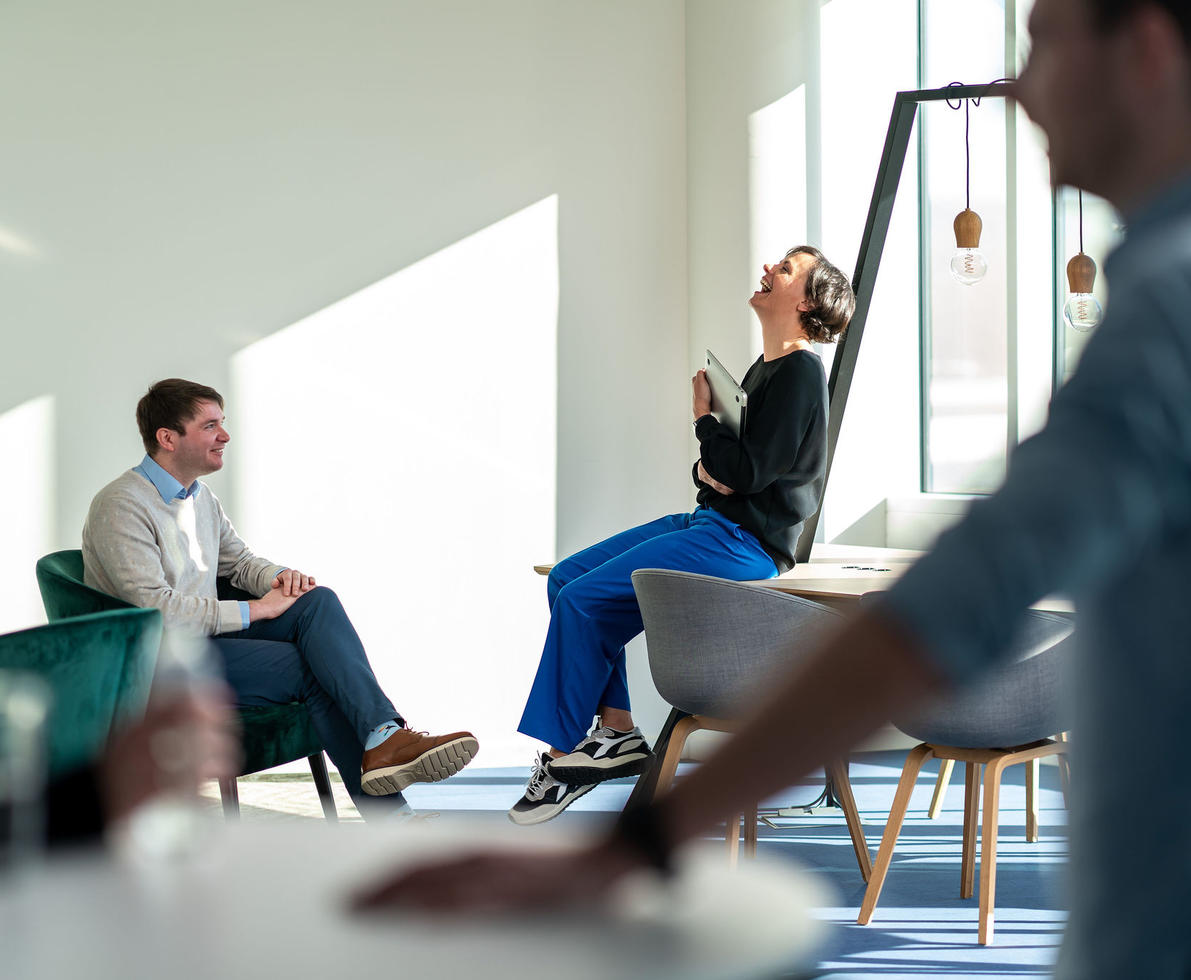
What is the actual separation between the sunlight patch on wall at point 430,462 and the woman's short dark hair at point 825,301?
1.60 m

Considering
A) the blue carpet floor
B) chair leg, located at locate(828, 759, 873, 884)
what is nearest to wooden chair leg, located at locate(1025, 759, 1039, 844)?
the blue carpet floor

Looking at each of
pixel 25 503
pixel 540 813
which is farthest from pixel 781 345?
pixel 25 503

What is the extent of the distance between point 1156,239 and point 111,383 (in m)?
4.39

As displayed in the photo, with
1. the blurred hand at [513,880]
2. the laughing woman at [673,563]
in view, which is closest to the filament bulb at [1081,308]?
the laughing woman at [673,563]

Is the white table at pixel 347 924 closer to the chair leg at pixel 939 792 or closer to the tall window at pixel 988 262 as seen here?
the chair leg at pixel 939 792

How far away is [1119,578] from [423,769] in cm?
295

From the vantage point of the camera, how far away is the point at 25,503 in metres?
4.38

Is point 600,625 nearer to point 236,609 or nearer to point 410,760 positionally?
point 410,760

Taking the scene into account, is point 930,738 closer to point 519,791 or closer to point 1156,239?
point 519,791

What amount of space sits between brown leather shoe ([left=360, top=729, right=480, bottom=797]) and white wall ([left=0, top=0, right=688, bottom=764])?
56.6 inches

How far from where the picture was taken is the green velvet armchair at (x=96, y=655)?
196 cm

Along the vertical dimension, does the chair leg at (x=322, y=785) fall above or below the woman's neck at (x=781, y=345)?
below

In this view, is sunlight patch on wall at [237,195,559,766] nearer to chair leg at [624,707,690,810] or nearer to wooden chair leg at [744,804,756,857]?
chair leg at [624,707,690,810]

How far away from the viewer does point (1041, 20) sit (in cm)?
63
